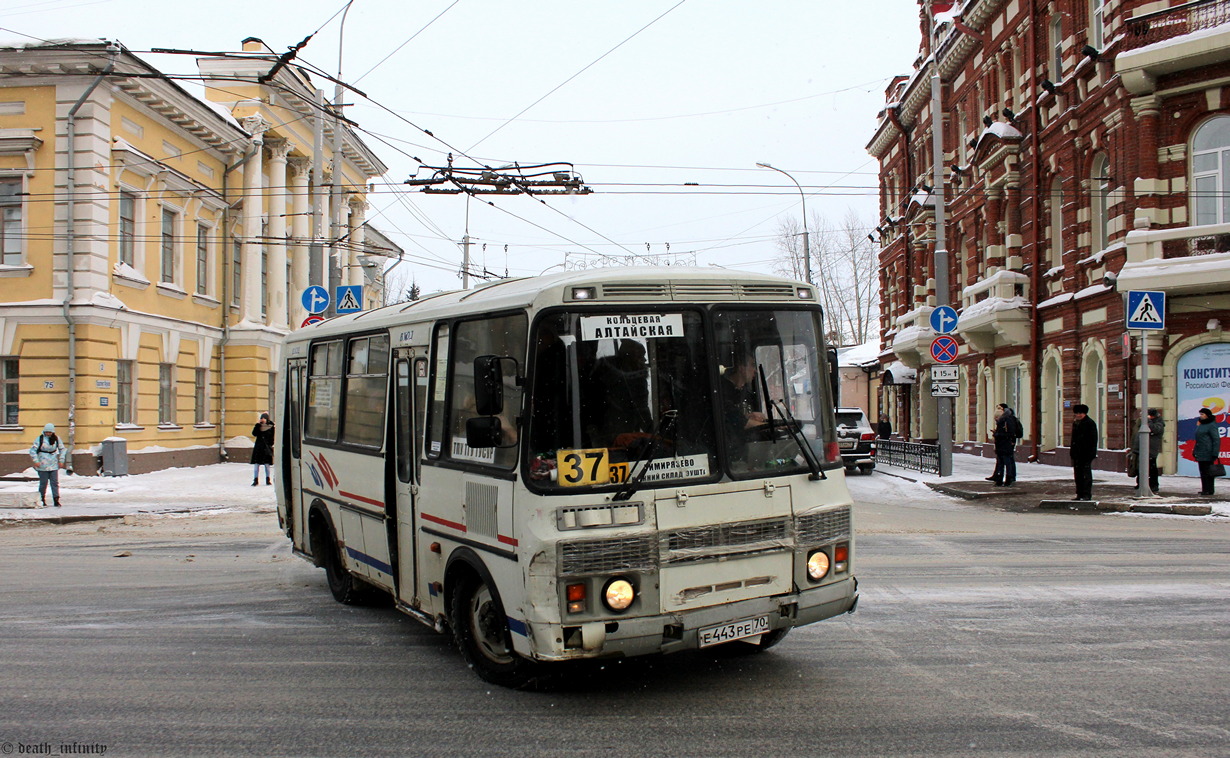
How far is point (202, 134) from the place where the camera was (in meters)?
29.5

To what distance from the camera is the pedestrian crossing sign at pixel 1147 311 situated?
17156mm

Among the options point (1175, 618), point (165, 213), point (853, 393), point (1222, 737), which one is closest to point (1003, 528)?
point (1175, 618)

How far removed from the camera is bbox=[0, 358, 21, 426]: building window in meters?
24.2

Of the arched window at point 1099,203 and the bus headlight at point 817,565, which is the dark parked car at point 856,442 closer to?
the arched window at point 1099,203

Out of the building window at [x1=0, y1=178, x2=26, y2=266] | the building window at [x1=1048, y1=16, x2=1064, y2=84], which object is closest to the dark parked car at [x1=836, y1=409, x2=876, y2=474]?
the building window at [x1=1048, y1=16, x2=1064, y2=84]

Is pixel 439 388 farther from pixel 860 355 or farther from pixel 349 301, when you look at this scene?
pixel 860 355

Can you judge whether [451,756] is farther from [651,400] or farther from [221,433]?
[221,433]

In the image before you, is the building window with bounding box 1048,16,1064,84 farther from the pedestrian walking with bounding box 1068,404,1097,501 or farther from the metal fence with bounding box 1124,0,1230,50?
the pedestrian walking with bounding box 1068,404,1097,501

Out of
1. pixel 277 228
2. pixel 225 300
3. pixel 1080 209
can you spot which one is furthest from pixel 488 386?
pixel 277 228

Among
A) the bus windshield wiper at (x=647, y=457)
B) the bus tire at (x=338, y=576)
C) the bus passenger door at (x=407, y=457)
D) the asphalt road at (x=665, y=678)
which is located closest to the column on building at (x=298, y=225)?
the bus tire at (x=338, y=576)

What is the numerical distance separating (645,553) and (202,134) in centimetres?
2789

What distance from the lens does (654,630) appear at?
5594mm

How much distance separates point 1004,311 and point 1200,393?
782 cm

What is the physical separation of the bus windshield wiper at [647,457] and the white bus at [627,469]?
0.5 inches
